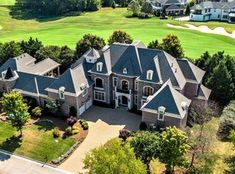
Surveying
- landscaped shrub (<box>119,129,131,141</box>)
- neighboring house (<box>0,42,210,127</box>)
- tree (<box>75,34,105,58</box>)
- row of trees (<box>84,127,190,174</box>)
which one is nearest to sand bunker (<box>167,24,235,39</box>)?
tree (<box>75,34,105,58</box>)

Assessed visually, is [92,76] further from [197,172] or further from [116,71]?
[197,172]

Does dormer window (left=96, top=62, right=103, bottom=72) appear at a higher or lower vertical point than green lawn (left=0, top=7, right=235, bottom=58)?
higher

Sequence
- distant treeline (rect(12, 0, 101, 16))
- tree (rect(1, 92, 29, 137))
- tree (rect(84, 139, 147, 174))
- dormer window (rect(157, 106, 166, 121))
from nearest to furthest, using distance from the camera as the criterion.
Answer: tree (rect(84, 139, 147, 174))
tree (rect(1, 92, 29, 137))
dormer window (rect(157, 106, 166, 121))
distant treeline (rect(12, 0, 101, 16))

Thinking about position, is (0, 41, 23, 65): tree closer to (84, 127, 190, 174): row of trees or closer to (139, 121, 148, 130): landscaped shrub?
(139, 121, 148, 130): landscaped shrub

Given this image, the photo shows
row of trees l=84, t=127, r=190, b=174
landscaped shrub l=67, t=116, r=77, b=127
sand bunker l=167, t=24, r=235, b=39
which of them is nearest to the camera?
row of trees l=84, t=127, r=190, b=174

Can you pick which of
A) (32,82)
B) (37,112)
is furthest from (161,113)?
(32,82)

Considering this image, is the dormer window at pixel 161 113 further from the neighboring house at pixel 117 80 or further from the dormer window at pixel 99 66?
the dormer window at pixel 99 66
